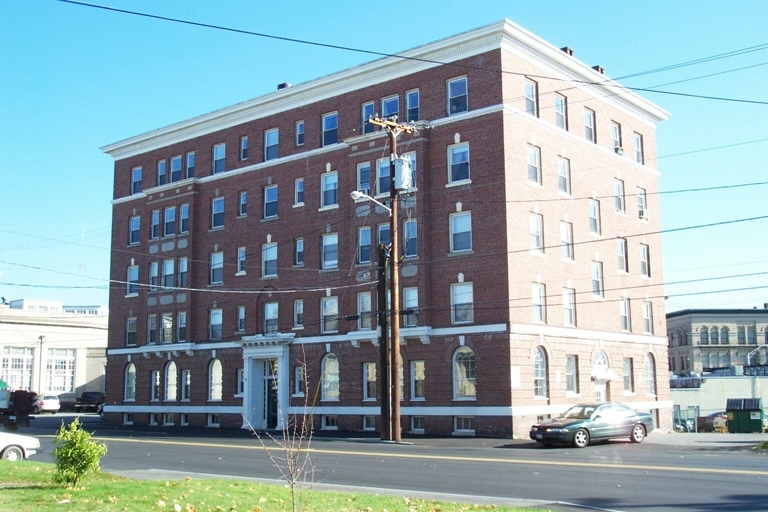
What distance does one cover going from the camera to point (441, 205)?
39.4 metres

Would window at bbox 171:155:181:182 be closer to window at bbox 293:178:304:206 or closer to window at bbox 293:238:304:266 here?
window at bbox 293:178:304:206

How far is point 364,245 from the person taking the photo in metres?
42.1

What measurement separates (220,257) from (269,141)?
713cm

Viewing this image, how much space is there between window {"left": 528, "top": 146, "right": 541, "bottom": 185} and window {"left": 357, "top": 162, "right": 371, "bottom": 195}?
7.61 m

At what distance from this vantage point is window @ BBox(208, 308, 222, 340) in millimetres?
49000

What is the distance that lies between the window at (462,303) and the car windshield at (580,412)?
7.65 metres

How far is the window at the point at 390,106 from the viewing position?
136ft

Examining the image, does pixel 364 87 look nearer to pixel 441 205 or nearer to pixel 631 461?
pixel 441 205

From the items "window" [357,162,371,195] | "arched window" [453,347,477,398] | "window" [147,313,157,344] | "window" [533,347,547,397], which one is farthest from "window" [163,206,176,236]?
"window" [533,347,547,397]

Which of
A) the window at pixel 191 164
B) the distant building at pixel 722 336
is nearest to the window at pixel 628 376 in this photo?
the window at pixel 191 164

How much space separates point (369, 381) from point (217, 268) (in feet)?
41.8

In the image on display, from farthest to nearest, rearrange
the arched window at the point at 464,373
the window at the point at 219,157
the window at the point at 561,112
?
1. the window at the point at 219,157
2. the window at the point at 561,112
3. the arched window at the point at 464,373

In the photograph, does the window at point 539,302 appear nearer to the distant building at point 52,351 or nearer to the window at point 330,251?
the window at point 330,251

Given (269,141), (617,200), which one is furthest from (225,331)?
(617,200)
